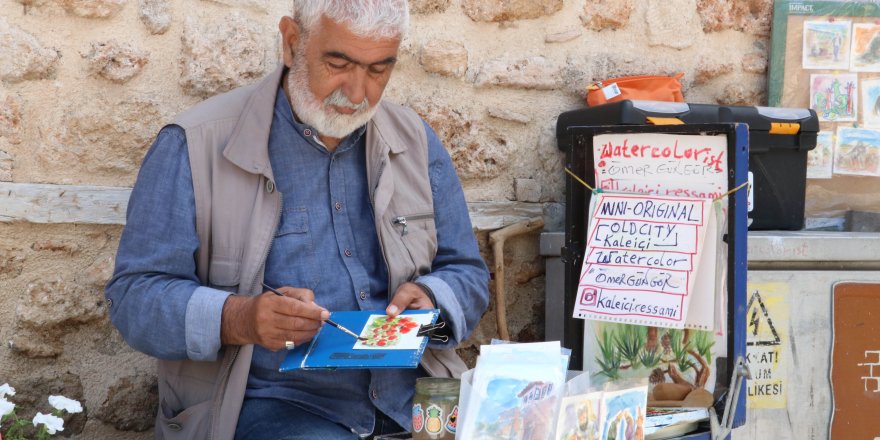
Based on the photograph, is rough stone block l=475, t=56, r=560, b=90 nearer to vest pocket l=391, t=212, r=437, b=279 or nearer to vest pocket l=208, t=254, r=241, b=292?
vest pocket l=391, t=212, r=437, b=279

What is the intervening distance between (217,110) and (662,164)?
3.67ft

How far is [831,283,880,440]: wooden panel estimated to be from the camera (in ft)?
9.71

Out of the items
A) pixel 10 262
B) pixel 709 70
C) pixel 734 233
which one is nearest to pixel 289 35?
pixel 10 262

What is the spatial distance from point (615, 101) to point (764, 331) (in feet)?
2.74

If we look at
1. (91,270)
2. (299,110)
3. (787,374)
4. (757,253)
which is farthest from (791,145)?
(91,270)

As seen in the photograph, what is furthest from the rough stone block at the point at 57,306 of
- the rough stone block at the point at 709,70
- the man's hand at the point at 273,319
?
the rough stone block at the point at 709,70

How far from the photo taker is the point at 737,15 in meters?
3.62

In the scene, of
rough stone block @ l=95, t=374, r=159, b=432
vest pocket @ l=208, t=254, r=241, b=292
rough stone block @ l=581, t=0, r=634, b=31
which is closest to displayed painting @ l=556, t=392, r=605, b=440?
vest pocket @ l=208, t=254, r=241, b=292

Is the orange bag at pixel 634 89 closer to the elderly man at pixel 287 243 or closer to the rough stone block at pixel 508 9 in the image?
the rough stone block at pixel 508 9

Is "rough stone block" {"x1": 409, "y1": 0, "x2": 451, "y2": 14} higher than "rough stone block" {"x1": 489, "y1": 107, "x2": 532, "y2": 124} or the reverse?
higher

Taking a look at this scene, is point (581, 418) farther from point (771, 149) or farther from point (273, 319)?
point (771, 149)

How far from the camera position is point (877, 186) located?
3.69 m

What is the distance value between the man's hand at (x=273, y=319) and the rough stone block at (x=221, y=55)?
0.84 meters

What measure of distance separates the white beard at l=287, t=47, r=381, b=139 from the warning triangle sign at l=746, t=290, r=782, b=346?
3.96 feet
